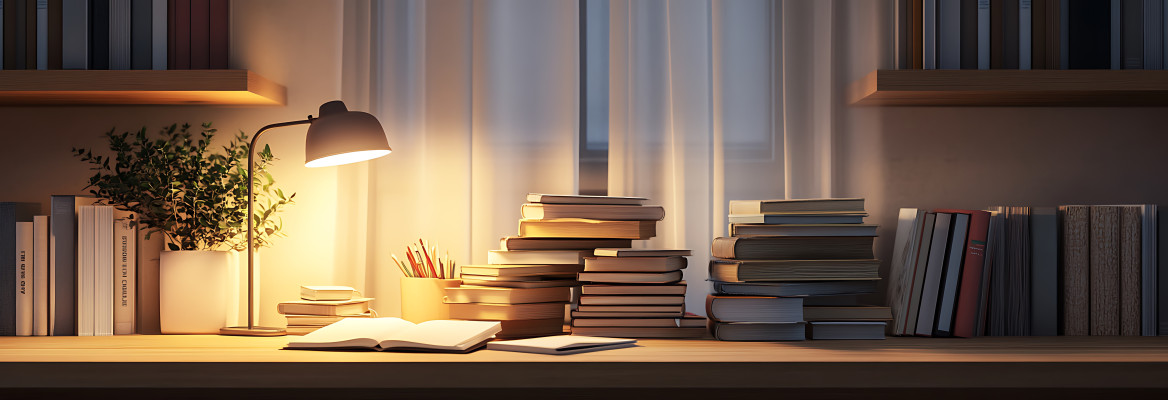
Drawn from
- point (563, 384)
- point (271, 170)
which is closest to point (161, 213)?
point (271, 170)

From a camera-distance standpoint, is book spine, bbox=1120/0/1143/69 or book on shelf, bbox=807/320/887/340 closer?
book on shelf, bbox=807/320/887/340

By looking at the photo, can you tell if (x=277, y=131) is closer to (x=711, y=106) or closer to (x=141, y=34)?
(x=141, y=34)

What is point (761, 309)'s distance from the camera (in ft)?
5.19

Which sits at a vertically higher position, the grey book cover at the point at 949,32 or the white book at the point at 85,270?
the grey book cover at the point at 949,32

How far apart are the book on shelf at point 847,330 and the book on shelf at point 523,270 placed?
1.44ft

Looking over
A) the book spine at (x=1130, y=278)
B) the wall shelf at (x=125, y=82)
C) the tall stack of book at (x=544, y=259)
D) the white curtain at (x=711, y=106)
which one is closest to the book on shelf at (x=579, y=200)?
the tall stack of book at (x=544, y=259)

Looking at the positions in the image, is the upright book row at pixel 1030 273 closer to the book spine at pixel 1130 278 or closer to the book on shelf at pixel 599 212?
the book spine at pixel 1130 278

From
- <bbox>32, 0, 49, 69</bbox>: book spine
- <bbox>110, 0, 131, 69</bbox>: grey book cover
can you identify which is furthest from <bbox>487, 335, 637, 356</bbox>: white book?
<bbox>32, 0, 49, 69</bbox>: book spine

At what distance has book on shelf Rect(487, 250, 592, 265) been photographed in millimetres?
1691

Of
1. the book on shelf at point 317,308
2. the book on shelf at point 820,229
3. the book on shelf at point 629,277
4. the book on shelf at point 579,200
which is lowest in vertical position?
the book on shelf at point 317,308

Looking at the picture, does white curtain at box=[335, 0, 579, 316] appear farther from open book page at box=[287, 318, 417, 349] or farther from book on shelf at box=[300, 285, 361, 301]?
open book page at box=[287, 318, 417, 349]

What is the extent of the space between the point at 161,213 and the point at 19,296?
300mm

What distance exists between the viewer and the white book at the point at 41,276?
168cm

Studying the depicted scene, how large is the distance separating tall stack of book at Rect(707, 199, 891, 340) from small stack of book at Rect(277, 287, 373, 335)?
0.68 m
